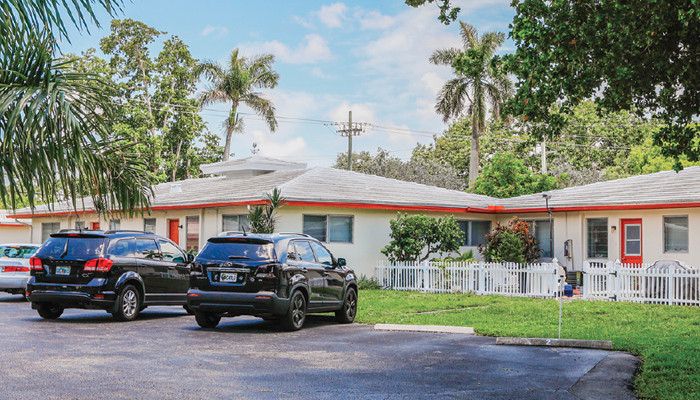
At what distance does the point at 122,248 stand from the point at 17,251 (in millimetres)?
7510

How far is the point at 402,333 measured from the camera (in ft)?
45.7

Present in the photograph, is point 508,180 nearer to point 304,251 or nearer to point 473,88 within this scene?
point 473,88

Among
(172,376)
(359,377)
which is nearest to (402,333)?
(359,377)

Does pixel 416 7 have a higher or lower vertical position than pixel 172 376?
higher

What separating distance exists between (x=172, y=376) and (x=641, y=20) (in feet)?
24.3

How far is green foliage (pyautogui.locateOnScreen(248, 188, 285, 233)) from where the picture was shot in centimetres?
2272

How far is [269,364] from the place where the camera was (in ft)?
32.9

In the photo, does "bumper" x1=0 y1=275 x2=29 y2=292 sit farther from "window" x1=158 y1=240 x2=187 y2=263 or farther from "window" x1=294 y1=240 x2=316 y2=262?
"window" x1=294 y1=240 x2=316 y2=262

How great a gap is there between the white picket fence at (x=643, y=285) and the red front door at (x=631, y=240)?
4.32 meters

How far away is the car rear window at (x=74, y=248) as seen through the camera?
15125 millimetres

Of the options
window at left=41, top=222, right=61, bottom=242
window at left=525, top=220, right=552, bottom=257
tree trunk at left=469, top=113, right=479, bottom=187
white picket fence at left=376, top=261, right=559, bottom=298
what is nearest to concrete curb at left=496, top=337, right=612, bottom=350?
white picket fence at left=376, top=261, right=559, bottom=298

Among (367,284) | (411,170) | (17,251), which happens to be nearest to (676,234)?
(367,284)

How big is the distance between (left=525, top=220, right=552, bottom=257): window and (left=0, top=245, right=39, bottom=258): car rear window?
56.0 feet

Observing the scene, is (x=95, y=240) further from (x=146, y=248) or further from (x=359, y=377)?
(x=359, y=377)
